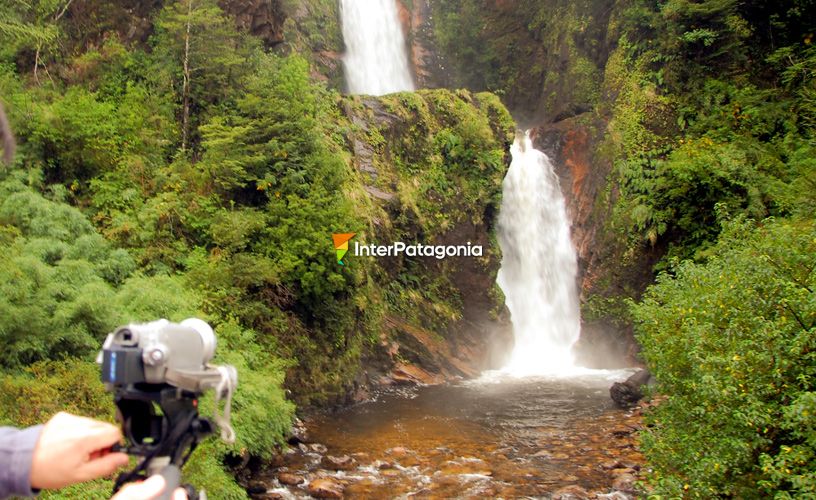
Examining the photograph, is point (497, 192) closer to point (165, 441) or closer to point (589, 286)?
point (589, 286)

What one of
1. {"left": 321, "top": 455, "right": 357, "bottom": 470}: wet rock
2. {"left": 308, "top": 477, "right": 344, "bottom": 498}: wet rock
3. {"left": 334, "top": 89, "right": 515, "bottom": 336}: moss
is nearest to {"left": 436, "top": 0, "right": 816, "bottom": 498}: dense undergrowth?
{"left": 308, "top": 477, "right": 344, "bottom": 498}: wet rock

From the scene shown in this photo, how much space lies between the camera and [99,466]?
5.16ft

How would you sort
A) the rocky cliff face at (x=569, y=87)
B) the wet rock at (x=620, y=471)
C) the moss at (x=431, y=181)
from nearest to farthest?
the wet rock at (x=620, y=471), the moss at (x=431, y=181), the rocky cliff face at (x=569, y=87)

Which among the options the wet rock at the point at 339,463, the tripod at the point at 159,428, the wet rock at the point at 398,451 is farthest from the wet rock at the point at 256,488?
the tripod at the point at 159,428

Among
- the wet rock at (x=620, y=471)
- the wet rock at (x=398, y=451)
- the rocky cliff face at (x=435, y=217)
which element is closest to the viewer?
the wet rock at (x=620, y=471)

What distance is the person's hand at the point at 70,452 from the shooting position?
152 centimetres

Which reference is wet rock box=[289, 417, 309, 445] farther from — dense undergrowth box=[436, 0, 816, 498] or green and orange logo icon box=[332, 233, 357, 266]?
dense undergrowth box=[436, 0, 816, 498]

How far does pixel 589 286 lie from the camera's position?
22.0 m

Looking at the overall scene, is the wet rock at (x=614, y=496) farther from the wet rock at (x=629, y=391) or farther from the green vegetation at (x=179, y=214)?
the wet rock at (x=629, y=391)

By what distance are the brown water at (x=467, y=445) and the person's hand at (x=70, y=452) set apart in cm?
780

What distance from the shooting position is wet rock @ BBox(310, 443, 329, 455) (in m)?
10.7

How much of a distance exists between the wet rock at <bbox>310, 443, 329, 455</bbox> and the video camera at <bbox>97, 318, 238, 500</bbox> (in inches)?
366

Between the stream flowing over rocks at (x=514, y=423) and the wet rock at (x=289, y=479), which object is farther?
the stream flowing over rocks at (x=514, y=423)

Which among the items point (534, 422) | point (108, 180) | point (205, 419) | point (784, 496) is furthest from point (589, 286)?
point (205, 419)
